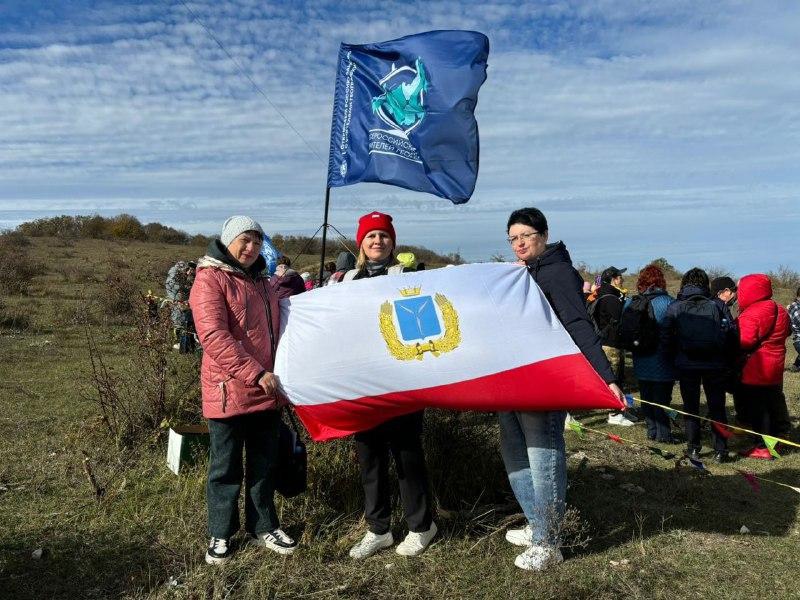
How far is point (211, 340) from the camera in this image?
3.70m

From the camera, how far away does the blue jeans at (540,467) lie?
154 inches

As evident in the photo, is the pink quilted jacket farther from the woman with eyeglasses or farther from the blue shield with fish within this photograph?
the woman with eyeglasses

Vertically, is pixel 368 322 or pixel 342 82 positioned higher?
pixel 342 82

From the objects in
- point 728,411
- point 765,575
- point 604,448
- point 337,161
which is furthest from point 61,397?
point 728,411

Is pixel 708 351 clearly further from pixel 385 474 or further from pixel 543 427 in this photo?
pixel 385 474

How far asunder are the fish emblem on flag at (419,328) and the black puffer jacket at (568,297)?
62 centimetres

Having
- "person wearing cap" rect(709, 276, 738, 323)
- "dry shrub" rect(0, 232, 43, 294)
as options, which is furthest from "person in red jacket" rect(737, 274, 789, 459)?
"dry shrub" rect(0, 232, 43, 294)

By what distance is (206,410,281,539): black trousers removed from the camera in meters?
3.94

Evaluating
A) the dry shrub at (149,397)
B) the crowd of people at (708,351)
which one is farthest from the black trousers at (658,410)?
the dry shrub at (149,397)

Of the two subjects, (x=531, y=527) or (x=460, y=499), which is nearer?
(x=531, y=527)

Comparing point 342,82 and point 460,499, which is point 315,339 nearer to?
point 460,499

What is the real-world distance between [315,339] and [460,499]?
1834 mm

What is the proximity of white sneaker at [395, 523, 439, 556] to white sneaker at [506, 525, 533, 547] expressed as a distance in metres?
0.59

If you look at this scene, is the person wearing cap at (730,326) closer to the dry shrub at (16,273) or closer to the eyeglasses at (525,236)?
the eyeglasses at (525,236)
